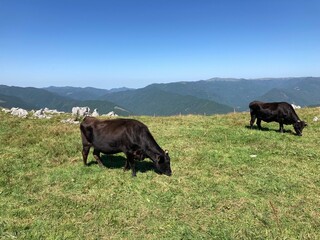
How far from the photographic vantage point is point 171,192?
12484mm

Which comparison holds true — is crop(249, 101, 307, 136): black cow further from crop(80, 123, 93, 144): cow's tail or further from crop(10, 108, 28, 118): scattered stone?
crop(10, 108, 28, 118): scattered stone

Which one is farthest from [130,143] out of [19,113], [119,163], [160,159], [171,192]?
[19,113]

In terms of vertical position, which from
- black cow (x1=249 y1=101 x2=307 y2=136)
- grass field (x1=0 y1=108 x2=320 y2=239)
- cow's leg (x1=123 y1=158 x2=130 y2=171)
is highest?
black cow (x1=249 y1=101 x2=307 y2=136)

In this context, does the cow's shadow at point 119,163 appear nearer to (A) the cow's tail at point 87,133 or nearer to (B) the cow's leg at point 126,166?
(B) the cow's leg at point 126,166

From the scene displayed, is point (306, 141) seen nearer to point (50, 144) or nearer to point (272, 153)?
point (272, 153)

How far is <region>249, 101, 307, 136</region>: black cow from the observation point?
22569 millimetres

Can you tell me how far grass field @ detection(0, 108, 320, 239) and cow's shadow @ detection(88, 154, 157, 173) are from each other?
0.05 metres

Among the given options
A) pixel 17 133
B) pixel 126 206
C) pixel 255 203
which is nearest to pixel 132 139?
pixel 126 206

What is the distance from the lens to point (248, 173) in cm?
1465

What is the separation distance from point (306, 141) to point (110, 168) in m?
13.2

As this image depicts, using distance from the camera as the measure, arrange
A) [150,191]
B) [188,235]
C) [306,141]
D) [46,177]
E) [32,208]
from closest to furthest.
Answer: [188,235] < [32,208] < [150,191] < [46,177] < [306,141]

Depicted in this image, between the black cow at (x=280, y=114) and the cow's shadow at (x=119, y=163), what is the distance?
1199 cm

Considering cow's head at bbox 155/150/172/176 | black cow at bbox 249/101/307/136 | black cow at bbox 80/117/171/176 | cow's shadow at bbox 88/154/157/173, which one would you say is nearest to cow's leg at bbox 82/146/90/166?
cow's shadow at bbox 88/154/157/173

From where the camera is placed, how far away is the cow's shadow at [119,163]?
50.7 feet
